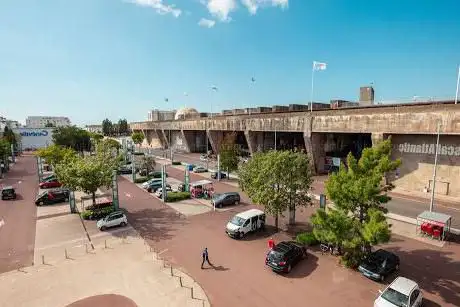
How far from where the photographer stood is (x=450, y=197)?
31234mm

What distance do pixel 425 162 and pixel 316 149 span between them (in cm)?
1503

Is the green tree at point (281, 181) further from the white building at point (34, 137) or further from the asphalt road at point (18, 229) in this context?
the white building at point (34, 137)

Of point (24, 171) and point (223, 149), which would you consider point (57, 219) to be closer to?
point (223, 149)

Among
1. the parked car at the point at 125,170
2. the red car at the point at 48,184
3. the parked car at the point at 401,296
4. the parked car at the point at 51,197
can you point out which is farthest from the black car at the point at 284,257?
the parked car at the point at 125,170

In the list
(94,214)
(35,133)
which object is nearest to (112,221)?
(94,214)

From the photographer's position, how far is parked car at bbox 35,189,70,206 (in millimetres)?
30391

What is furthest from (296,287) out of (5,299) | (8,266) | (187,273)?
(8,266)

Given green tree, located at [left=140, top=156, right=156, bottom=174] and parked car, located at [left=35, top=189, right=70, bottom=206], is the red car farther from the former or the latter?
green tree, located at [left=140, top=156, right=156, bottom=174]

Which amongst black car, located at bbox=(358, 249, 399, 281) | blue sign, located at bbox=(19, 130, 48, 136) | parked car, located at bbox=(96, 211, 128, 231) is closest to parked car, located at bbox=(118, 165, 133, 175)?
parked car, located at bbox=(96, 211, 128, 231)

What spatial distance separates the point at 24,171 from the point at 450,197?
7020 cm

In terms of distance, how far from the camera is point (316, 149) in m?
44.6

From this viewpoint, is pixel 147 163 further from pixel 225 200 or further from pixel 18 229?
pixel 18 229

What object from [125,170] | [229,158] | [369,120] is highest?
[369,120]

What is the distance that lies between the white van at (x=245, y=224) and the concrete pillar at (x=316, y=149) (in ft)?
77.4
